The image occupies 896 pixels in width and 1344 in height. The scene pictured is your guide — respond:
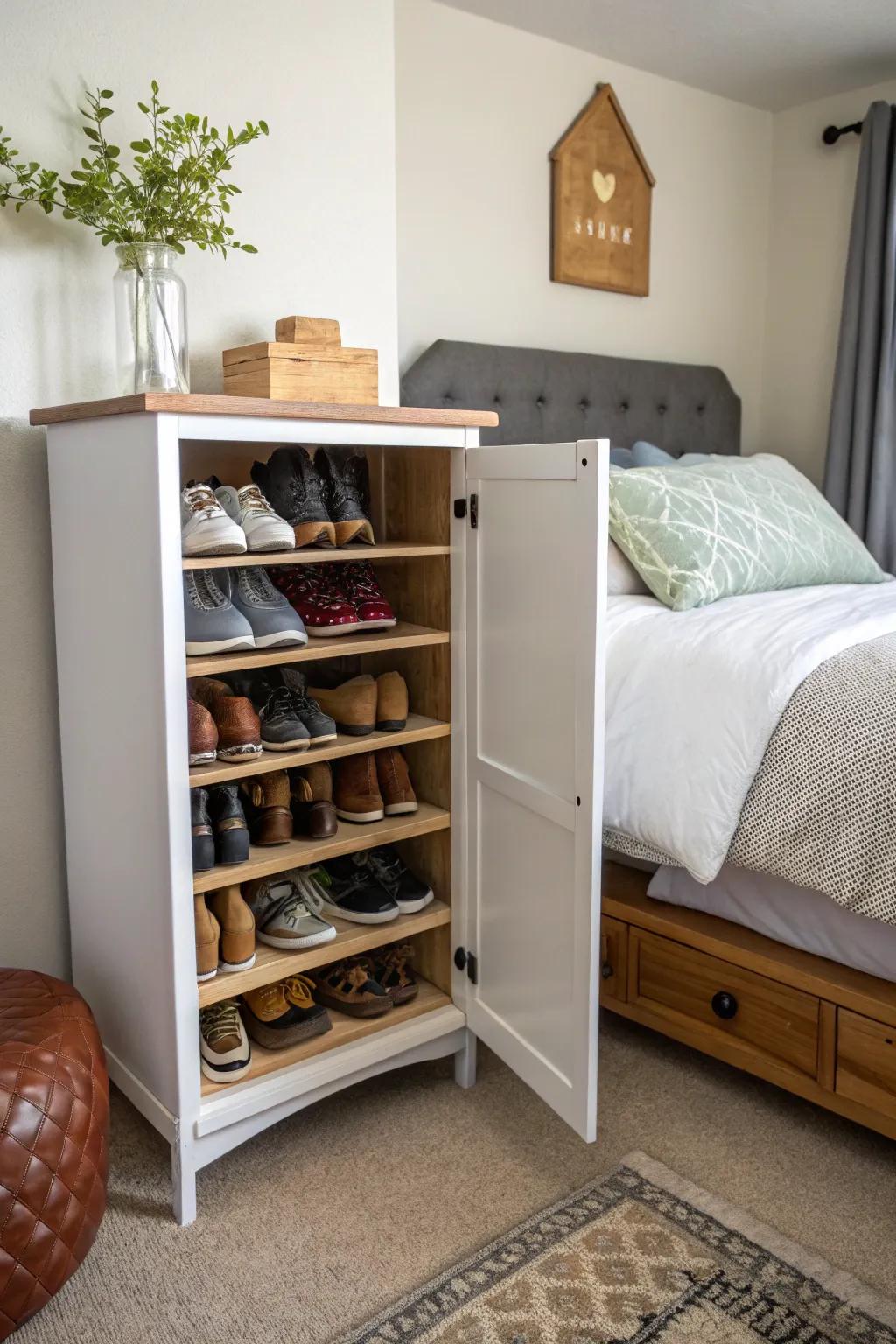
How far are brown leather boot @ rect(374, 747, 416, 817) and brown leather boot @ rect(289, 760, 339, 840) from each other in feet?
0.29

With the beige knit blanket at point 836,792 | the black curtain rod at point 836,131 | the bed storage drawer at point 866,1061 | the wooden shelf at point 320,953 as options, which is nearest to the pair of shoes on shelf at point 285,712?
the wooden shelf at point 320,953

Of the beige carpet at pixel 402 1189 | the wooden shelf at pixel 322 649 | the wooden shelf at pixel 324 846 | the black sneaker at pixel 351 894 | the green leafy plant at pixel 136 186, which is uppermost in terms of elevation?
the green leafy plant at pixel 136 186

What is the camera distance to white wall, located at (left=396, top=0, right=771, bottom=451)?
2.64 m

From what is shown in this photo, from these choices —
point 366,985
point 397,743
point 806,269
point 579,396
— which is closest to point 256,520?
point 397,743

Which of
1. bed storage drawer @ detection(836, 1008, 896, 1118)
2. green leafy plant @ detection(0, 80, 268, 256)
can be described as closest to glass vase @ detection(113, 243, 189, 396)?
green leafy plant @ detection(0, 80, 268, 256)

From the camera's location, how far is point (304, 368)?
1.65m

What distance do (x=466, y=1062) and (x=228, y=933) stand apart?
54cm

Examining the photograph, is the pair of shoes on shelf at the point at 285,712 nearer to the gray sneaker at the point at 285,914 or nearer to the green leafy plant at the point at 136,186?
the gray sneaker at the point at 285,914

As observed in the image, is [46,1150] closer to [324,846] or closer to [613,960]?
[324,846]

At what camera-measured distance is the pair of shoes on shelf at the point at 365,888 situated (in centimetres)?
179

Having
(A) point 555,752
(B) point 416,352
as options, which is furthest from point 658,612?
(B) point 416,352

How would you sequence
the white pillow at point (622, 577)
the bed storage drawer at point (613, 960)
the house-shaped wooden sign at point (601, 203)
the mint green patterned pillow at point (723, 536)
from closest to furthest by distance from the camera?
the bed storage drawer at point (613, 960) → the mint green patterned pillow at point (723, 536) → the white pillow at point (622, 577) → the house-shaped wooden sign at point (601, 203)

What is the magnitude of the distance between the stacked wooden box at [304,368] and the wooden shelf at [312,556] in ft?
0.73

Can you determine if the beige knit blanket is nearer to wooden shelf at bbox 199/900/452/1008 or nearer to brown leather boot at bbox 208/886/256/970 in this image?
wooden shelf at bbox 199/900/452/1008
